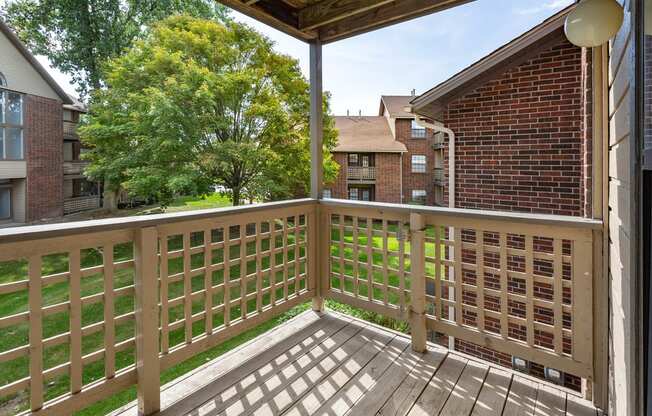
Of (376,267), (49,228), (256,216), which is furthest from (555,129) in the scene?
(49,228)

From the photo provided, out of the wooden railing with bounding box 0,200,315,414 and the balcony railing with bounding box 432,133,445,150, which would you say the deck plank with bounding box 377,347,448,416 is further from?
the balcony railing with bounding box 432,133,445,150

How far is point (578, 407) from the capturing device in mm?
1759

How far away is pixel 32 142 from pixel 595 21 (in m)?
2.63

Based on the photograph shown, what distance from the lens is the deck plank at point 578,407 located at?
172cm

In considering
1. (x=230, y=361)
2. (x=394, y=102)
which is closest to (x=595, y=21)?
(x=230, y=361)

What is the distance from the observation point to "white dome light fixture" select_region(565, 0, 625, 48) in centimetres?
120

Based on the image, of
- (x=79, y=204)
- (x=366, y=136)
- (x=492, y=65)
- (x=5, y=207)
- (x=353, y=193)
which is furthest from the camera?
(x=366, y=136)

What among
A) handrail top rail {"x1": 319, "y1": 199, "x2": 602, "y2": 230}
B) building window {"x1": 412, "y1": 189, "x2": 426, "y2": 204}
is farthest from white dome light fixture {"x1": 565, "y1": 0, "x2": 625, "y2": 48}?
building window {"x1": 412, "y1": 189, "x2": 426, "y2": 204}

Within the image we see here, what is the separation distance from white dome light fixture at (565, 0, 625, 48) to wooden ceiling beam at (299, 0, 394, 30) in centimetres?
127

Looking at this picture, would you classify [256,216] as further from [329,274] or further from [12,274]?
[12,274]

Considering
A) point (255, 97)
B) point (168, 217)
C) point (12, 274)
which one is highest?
point (255, 97)

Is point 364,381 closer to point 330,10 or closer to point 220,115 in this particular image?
point 330,10

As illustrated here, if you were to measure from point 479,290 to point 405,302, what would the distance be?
51 centimetres

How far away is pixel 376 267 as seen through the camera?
8.61ft
